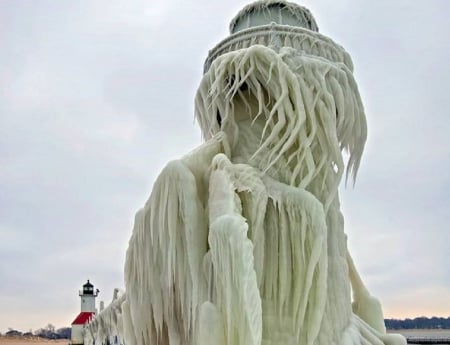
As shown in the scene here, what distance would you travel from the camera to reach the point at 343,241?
20.0 feet

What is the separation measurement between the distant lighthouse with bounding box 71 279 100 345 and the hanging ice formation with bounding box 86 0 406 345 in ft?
91.9

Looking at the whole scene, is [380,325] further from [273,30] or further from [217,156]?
[273,30]

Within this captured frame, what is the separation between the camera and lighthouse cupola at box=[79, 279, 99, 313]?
35959 millimetres

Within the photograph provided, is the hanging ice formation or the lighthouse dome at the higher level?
the lighthouse dome

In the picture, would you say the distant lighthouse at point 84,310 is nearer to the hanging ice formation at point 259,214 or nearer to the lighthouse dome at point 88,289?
the lighthouse dome at point 88,289

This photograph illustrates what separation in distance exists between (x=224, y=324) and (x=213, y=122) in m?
2.40

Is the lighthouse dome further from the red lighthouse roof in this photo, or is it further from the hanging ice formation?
the hanging ice formation

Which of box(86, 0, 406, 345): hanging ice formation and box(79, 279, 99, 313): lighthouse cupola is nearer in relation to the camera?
box(86, 0, 406, 345): hanging ice formation

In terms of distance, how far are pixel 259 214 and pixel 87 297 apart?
108ft

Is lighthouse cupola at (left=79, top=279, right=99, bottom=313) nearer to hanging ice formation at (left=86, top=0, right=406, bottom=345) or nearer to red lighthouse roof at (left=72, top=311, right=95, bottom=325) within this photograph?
red lighthouse roof at (left=72, top=311, right=95, bottom=325)

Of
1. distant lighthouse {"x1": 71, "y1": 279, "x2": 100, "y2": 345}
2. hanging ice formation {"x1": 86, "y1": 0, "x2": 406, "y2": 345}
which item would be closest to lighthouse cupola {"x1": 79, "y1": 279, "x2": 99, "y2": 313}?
distant lighthouse {"x1": 71, "y1": 279, "x2": 100, "y2": 345}

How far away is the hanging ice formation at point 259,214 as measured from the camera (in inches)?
201

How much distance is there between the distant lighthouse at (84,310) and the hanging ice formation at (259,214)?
91.9ft

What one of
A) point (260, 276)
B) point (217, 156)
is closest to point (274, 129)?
point (217, 156)
